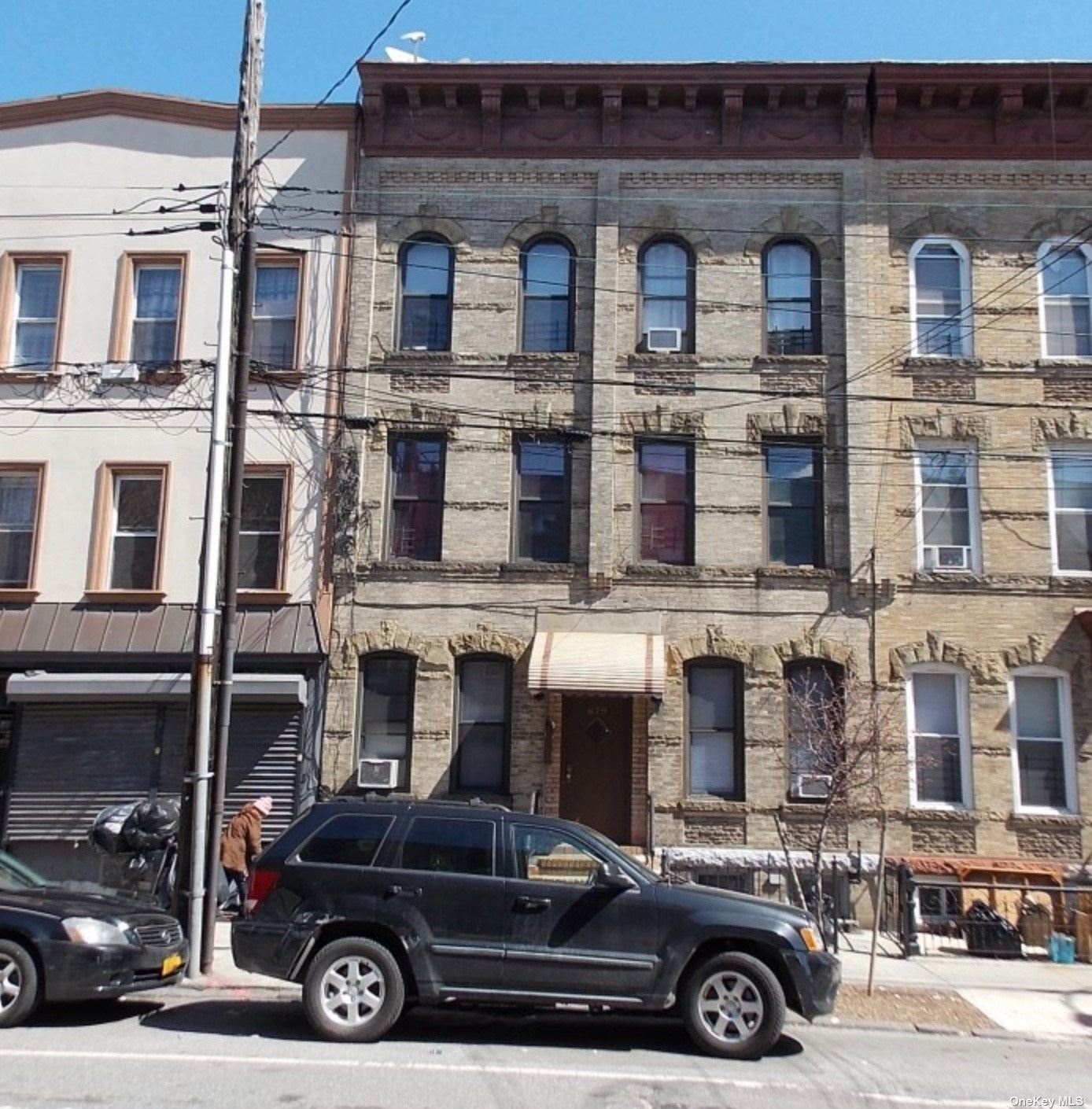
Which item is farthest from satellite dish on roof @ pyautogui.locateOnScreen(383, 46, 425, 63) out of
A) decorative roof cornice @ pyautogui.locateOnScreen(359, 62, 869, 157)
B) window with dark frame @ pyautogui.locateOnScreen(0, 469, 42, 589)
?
window with dark frame @ pyautogui.locateOnScreen(0, 469, 42, 589)

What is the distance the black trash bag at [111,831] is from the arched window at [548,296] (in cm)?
851

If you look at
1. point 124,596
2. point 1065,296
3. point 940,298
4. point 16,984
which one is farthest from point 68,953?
point 1065,296

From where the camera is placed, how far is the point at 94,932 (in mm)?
8531

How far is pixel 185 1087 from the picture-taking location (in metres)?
6.80

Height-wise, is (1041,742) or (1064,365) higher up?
(1064,365)

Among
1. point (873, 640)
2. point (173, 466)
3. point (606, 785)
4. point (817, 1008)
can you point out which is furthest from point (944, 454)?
point (173, 466)

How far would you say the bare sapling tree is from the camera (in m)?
13.5

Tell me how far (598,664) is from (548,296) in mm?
5802

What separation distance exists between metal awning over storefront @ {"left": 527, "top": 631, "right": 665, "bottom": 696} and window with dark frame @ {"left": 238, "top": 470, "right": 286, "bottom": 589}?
3.99 metres

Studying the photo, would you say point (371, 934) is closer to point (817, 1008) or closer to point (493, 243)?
point (817, 1008)

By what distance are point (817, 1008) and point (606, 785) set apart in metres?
7.42

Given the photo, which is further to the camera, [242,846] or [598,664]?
[598,664]

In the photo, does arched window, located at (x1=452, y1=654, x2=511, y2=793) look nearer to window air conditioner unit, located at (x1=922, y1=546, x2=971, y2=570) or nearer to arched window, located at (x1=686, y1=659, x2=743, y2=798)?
arched window, located at (x1=686, y1=659, x2=743, y2=798)

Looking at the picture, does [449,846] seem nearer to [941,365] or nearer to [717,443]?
[717,443]
